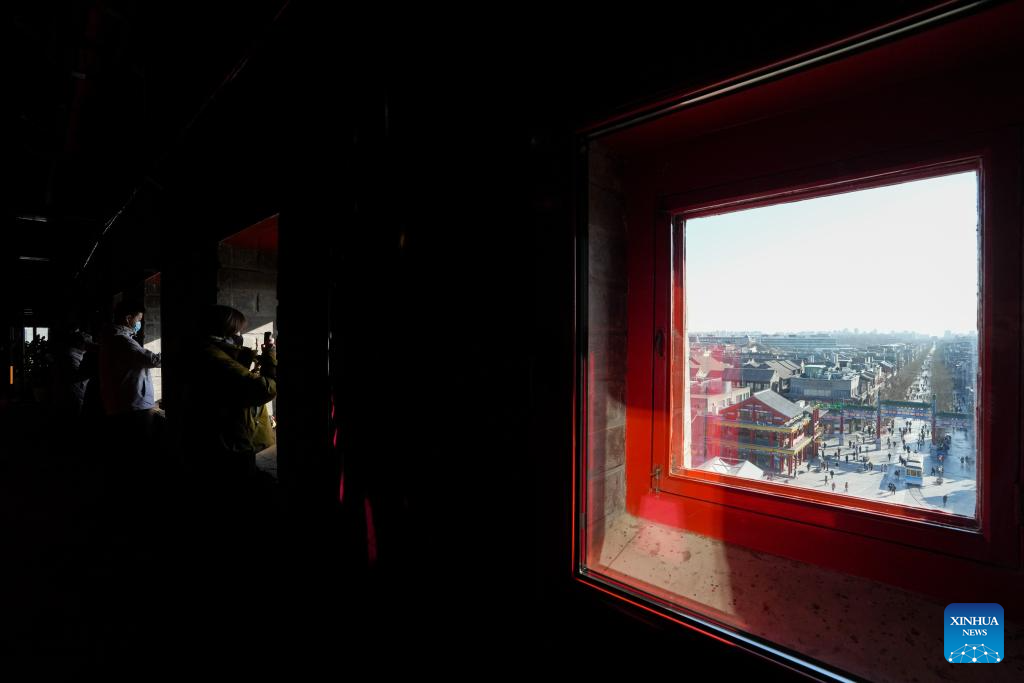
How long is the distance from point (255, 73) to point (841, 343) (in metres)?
2.69

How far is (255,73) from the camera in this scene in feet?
7.34

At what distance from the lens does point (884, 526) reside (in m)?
1.25

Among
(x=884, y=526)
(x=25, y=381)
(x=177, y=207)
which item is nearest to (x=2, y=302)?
(x=25, y=381)

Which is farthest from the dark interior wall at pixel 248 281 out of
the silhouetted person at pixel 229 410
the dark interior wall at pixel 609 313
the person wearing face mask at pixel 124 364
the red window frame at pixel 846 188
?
the red window frame at pixel 846 188

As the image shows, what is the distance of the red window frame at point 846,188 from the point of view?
1.07m

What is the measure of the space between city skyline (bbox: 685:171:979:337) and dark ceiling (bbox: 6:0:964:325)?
0.84 m

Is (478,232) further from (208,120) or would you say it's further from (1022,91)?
(208,120)

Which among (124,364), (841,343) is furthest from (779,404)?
(124,364)

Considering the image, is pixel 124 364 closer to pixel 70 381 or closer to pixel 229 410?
pixel 229 410

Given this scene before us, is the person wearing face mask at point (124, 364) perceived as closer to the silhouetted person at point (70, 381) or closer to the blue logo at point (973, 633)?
the silhouetted person at point (70, 381)

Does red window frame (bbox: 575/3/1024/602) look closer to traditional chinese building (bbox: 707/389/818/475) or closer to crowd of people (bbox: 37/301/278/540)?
traditional chinese building (bbox: 707/389/818/475)

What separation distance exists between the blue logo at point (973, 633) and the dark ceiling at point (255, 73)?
115cm

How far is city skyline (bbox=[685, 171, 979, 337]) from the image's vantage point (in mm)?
1164

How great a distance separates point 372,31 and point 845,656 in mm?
2051
